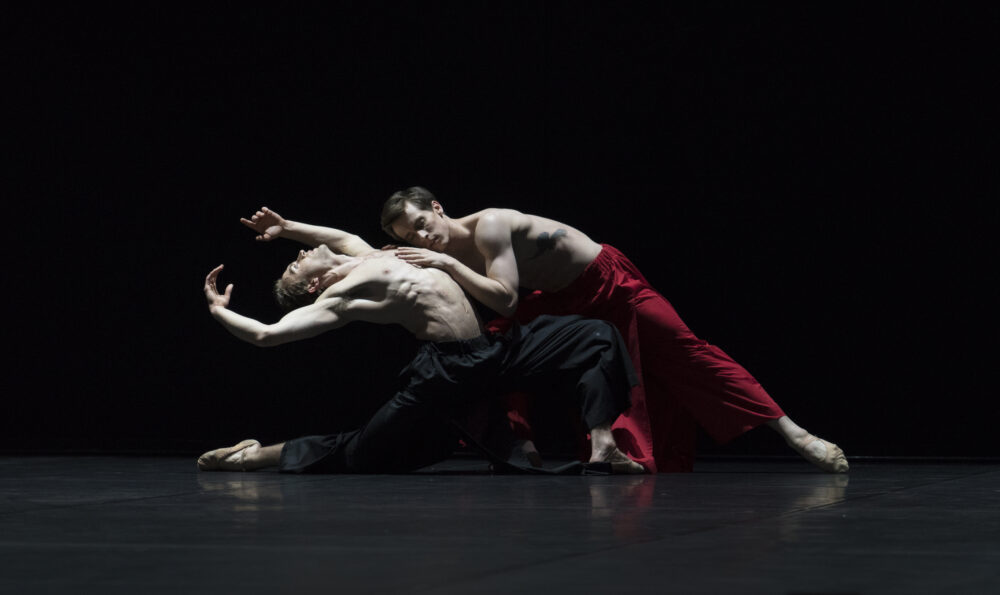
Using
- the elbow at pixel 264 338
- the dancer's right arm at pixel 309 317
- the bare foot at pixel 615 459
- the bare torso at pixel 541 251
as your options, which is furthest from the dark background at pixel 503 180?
the elbow at pixel 264 338

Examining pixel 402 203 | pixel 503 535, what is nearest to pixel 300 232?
pixel 402 203

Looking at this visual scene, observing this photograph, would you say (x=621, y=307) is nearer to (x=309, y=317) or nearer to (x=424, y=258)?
(x=424, y=258)

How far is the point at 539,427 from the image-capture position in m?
5.95

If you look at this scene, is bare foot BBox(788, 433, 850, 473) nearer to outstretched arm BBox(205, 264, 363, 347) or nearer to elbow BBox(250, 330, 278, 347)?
outstretched arm BBox(205, 264, 363, 347)

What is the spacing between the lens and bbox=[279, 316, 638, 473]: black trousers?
4285mm

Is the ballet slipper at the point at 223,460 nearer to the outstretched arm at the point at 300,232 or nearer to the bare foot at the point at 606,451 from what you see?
the outstretched arm at the point at 300,232

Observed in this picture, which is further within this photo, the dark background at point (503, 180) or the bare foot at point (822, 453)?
the dark background at point (503, 180)

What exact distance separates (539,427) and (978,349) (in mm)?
1693

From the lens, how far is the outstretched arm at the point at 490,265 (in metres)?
4.31

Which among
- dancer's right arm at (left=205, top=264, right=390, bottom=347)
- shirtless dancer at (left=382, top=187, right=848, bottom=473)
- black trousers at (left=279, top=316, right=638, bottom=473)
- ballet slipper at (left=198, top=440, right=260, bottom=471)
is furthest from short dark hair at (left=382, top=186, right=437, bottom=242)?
ballet slipper at (left=198, top=440, right=260, bottom=471)

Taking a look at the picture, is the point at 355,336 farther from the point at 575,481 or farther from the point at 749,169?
the point at 575,481

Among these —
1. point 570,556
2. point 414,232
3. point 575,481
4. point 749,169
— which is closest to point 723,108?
point 749,169

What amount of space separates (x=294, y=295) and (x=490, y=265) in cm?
62

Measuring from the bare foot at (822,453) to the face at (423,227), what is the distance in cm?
119
